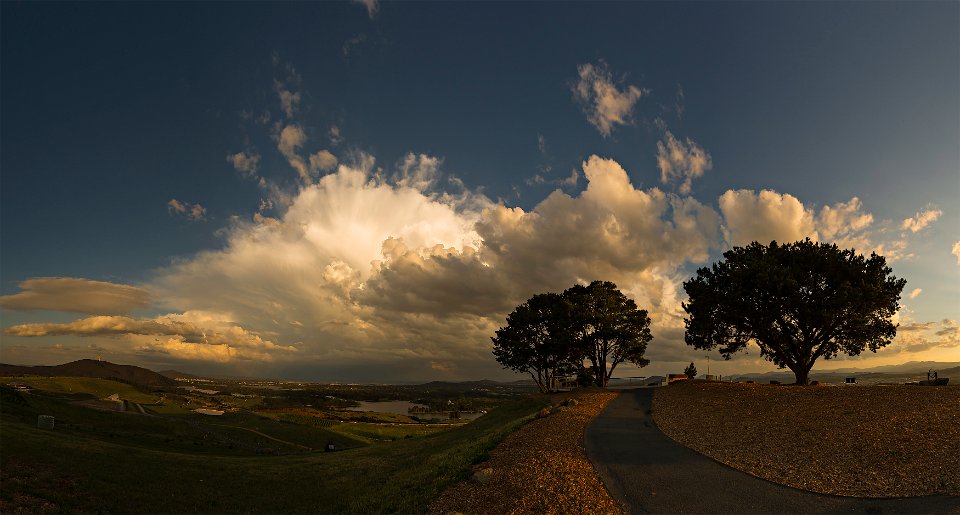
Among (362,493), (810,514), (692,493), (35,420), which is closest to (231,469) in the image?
(362,493)

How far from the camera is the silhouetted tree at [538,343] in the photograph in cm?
5475

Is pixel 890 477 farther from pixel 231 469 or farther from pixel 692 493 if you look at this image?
pixel 231 469

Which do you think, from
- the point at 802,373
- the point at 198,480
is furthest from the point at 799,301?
the point at 198,480

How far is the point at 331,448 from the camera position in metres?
47.8

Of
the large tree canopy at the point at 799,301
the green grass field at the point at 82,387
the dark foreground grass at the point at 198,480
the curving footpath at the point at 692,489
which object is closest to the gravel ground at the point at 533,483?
the curving footpath at the point at 692,489

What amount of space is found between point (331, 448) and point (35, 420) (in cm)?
2457

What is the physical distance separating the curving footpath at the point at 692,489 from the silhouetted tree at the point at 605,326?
29.8 metres

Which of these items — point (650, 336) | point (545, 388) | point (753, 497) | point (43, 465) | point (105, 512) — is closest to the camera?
point (753, 497)

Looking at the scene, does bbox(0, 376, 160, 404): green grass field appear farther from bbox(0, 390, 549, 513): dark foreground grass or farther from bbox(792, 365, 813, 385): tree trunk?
bbox(792, 365, 813, 385): tree trunk

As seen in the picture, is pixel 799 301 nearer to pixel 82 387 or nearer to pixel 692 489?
pixel 692 489

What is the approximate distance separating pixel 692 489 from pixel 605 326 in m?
37.9

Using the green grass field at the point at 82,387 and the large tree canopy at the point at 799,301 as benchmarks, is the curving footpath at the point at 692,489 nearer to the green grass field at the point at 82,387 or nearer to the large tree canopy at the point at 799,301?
the large tree canopy at the point at 799,301

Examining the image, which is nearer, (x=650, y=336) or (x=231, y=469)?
(x=231, y=469)

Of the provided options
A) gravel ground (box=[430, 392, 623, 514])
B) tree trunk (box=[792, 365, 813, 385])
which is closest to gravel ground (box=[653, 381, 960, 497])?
gravel ground (box=[430, 392, 623, 514])
